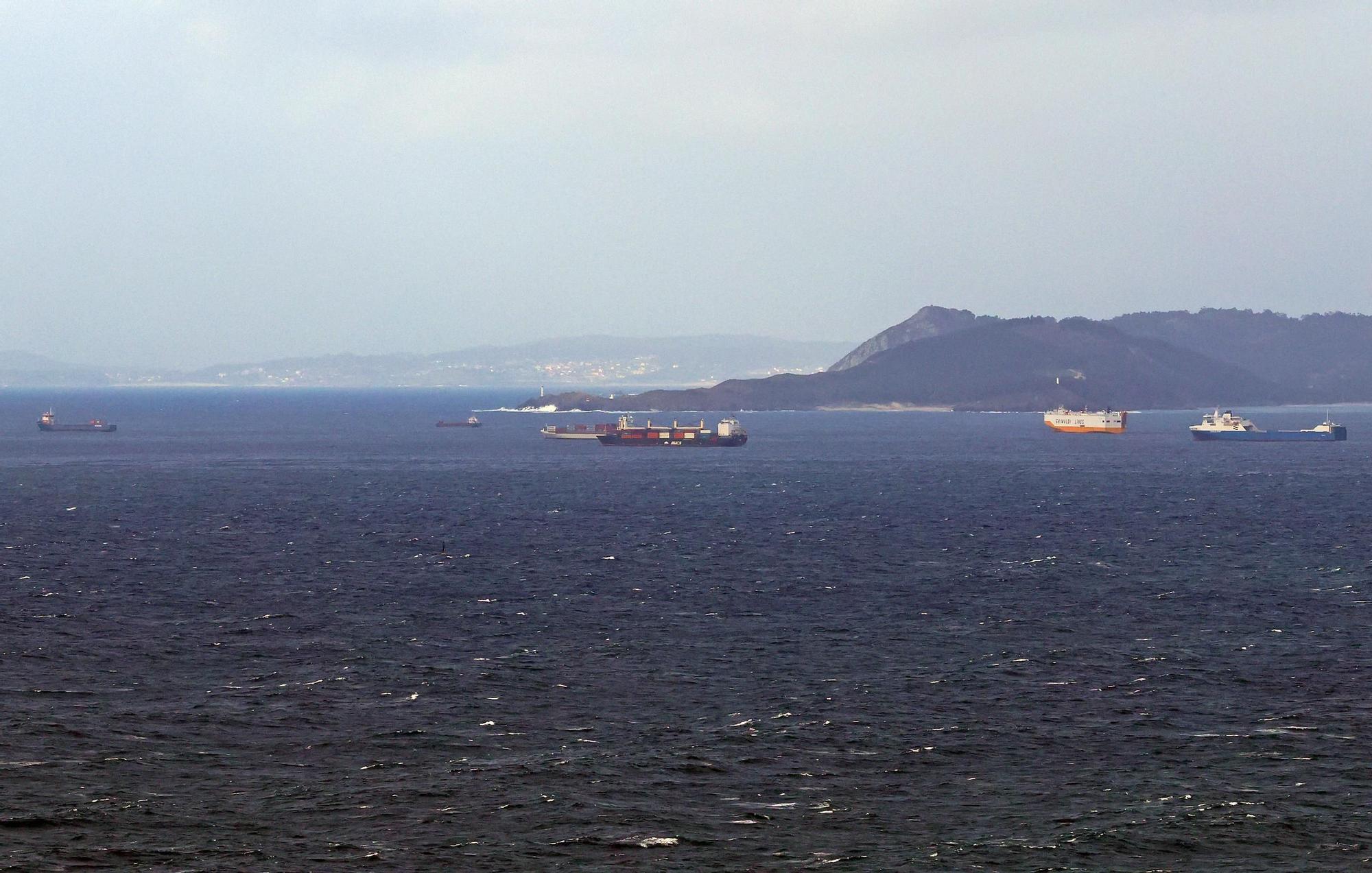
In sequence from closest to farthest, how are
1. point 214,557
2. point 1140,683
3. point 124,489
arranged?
point 1140,683
point 214,557
point 124,489

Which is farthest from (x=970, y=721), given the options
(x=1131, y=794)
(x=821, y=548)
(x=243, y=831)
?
(x=821, y=548)

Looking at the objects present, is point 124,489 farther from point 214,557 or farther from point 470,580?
point 470,580

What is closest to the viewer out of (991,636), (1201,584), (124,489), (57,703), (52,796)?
(52,796)

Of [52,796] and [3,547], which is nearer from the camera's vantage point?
[52,796]

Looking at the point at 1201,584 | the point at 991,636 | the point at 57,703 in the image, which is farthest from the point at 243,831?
the point at 1201,584

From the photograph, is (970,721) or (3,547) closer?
(970,721)

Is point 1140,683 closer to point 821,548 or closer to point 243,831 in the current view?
point 243,831
